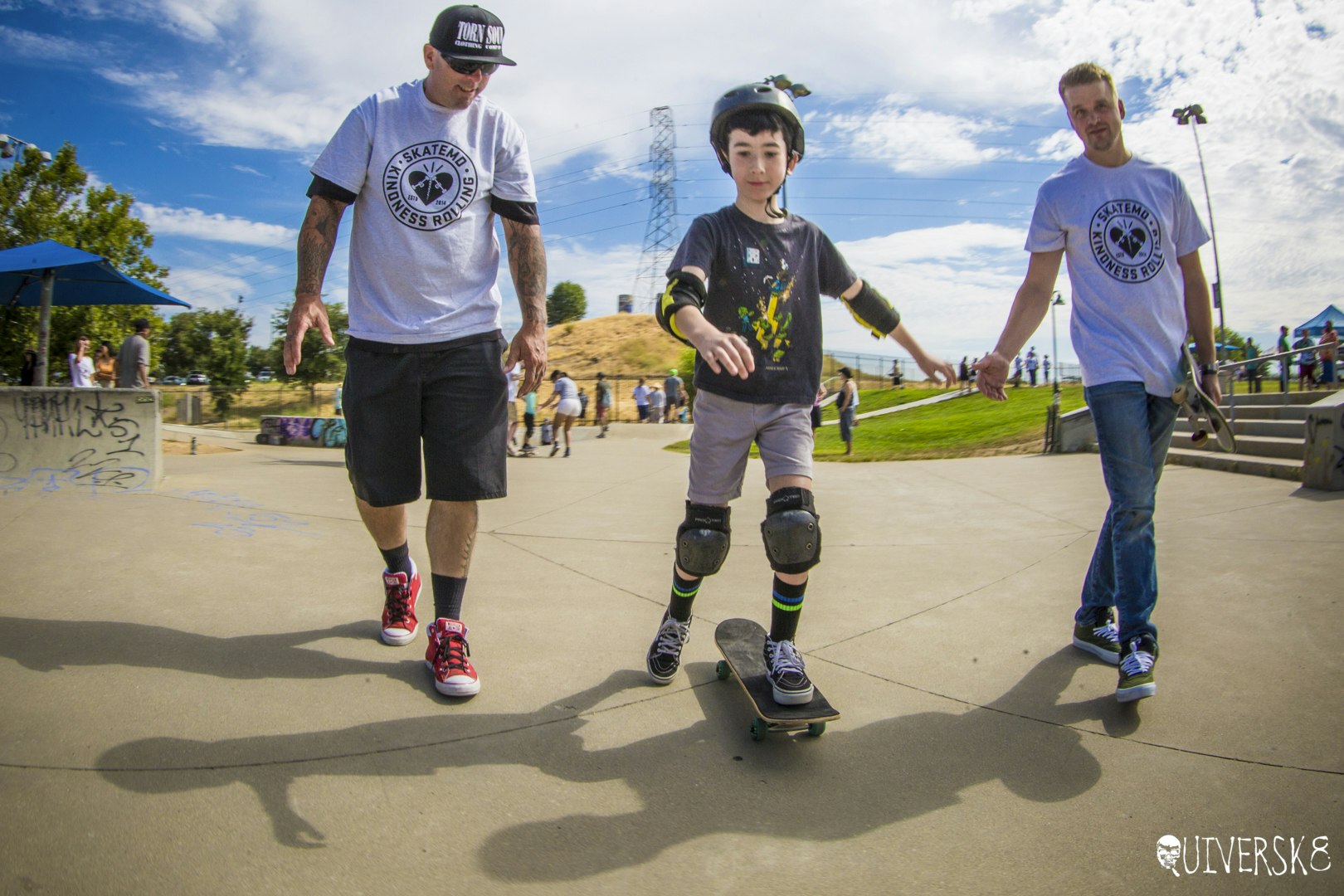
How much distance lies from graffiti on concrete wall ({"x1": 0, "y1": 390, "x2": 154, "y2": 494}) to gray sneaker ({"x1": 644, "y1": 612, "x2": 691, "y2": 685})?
5433 millimetres

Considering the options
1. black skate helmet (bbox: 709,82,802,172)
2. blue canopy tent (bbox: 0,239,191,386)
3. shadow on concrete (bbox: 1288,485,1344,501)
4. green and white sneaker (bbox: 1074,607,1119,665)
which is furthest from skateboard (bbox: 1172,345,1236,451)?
blue canopy tent (bbox: 0,239,191,386)

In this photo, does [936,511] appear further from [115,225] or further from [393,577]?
[115,225]

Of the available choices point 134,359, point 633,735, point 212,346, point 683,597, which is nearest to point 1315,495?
point 683,597

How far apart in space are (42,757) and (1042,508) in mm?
6333

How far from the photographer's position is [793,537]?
2439mm

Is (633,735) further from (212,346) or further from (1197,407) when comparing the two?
(212,346)

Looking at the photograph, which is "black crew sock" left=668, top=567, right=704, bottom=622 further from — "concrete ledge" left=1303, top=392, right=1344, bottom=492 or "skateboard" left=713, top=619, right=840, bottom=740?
"concrete ledge" left=1303, top=392, right=1344, bottom=492

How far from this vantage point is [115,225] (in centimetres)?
2352

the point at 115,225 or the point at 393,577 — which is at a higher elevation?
the point at 115,225

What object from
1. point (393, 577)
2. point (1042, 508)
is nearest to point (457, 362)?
point (393, 577)

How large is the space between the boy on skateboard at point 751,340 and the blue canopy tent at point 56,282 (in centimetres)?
953

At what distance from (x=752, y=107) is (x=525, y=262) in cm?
100

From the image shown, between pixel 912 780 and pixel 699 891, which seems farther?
pixel 912 780

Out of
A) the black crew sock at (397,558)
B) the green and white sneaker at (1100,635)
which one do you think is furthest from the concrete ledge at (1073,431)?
the black crew sock at (397,558)
